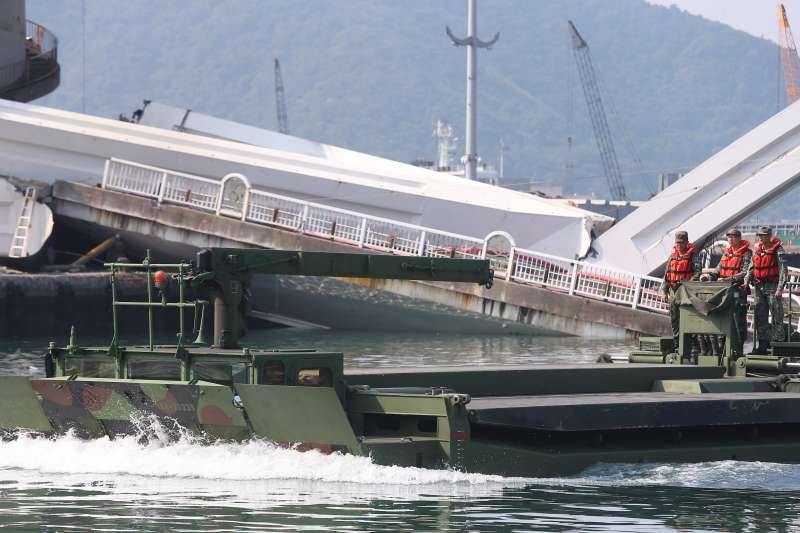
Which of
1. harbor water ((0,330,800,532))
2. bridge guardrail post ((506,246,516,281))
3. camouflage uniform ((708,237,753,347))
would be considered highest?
bridge guardrail post ((506,246,516,281))

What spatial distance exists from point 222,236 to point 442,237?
8.07 metres

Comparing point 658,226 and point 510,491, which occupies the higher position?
point 658,226

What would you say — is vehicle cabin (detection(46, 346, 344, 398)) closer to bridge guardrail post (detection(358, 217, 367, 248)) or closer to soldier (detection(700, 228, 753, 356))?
soldier (detection(700, 228, 753, 356))

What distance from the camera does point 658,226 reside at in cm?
5312

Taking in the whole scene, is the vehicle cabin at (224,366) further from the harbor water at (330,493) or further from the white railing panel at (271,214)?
the white railing panel at (271,214)

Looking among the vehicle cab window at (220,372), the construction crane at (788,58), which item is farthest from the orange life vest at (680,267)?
the construction crane at (788,58)

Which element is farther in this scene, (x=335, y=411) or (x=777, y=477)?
(x=777, y=477)

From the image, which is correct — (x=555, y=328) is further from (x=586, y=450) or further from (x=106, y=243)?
(x=586, y=450)

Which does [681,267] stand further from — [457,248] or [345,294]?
[345,294]

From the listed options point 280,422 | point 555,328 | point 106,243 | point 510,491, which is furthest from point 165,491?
point 106,243

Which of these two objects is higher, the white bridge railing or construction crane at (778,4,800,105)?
construction crane at (778,4,800,105)

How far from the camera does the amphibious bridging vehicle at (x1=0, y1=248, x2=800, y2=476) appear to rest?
58.1ft

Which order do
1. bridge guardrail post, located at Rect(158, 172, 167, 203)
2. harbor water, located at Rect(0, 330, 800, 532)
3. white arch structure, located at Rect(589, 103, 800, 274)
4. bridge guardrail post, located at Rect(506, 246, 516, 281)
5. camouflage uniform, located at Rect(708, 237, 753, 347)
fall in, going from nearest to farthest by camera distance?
harbor water, located at Rect(0, 330, 800, 532) < camouflage uniform, located at Rect(708, 237, 753, 347) < bridge guardrail post, located at Rect(506, 246, 516, 281) < bridge guardrail post, located at Rect(158, 172, 167, 203) < white arch structure, located at Rect(589, 103, 800, 274)

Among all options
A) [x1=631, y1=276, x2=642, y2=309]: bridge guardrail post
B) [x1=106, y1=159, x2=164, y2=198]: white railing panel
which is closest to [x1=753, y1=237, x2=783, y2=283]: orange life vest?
[x1=631, y1=276, x2=642, y2=309]: bridge guardrail post
